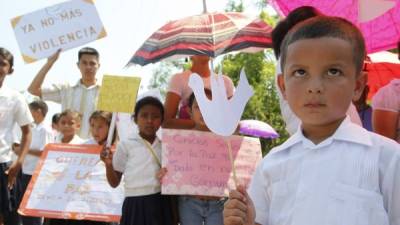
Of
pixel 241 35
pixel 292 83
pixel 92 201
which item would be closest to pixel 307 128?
pixel 292 83

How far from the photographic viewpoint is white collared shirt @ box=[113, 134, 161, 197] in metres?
3.83

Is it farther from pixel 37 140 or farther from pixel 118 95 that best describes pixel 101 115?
pixel 37 140

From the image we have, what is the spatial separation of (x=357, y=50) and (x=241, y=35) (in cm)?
223

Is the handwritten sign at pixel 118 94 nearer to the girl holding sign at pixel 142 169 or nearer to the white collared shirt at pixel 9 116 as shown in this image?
the girl holding sign at pixel 142 169

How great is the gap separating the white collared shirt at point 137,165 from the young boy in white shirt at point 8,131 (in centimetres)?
147

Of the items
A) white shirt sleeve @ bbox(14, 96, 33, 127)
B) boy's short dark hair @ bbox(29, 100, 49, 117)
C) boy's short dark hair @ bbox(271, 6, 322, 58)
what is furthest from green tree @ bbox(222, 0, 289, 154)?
boy's short dark hair @ bbox(271, 6, 322, 58)

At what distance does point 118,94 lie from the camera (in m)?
3.89

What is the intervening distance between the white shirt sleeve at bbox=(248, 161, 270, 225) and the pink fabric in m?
2.15

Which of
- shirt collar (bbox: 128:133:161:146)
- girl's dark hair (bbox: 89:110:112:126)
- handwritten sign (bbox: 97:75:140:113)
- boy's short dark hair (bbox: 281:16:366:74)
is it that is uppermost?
boy's short dark hair (bbox: 281:16:366:74)

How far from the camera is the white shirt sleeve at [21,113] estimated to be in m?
5.11

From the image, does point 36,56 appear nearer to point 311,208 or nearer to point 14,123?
point 14,123

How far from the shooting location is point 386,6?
307 cm

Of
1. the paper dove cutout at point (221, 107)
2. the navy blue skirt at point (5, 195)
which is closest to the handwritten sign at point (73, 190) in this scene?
the navy blue skirt at point (5, 195)

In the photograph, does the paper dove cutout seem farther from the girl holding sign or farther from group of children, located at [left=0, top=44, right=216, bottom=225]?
the girl holding sign
